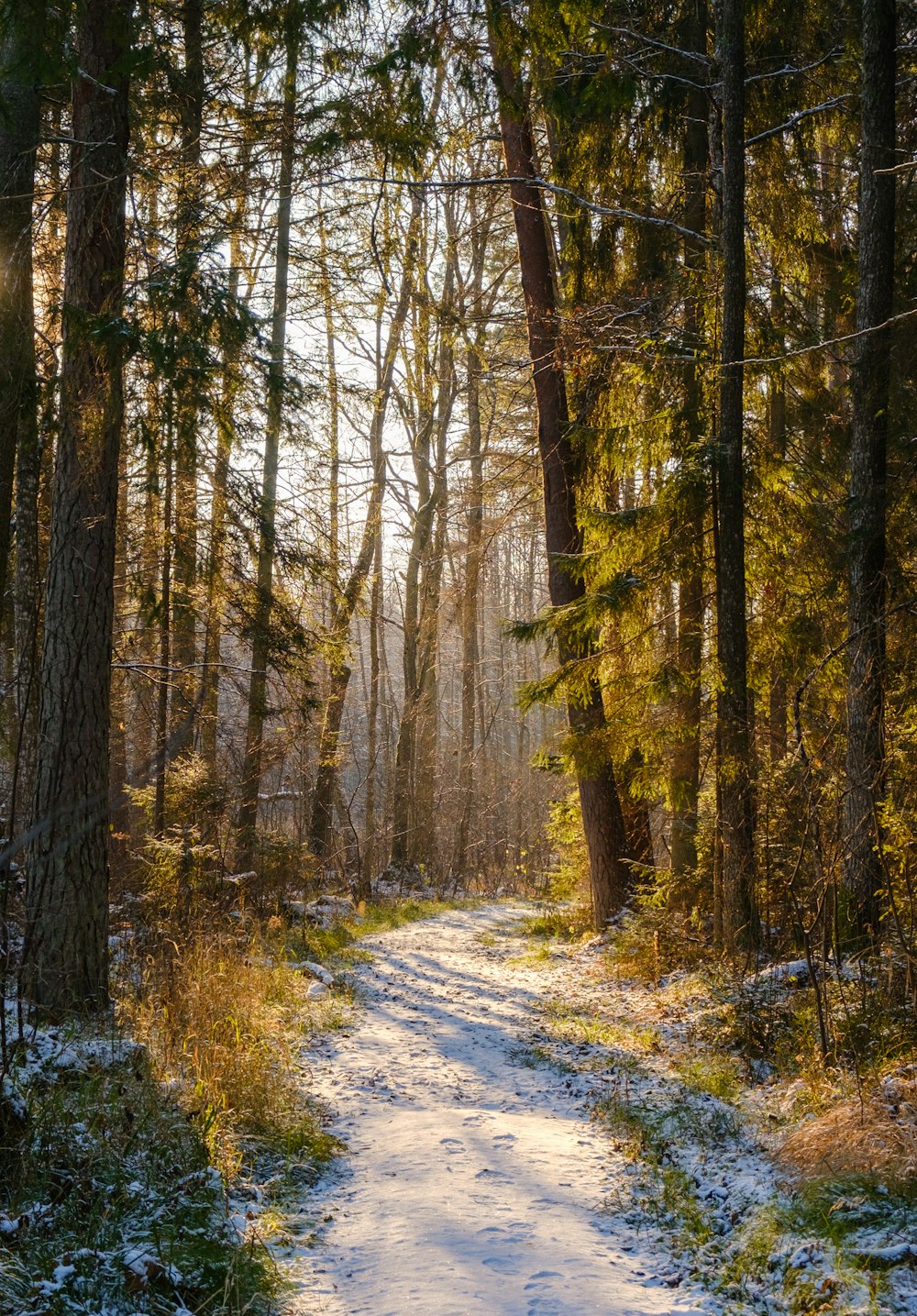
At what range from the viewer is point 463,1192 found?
452cm

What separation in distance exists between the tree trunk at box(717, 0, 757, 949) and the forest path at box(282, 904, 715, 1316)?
7.67 ft

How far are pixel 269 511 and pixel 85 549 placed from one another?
317cm

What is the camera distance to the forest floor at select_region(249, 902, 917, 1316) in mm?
3580

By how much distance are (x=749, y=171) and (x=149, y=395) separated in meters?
6.55

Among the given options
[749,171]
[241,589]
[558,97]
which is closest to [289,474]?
[241,589]

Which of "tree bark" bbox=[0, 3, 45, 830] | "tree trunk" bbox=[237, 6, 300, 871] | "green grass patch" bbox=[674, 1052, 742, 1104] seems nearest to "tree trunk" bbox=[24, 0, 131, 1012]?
"tree bark" bbox=[0, 3, 45, 830]

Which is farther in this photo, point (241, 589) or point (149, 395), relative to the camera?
point (241, 589)

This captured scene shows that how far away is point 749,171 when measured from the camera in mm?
9312

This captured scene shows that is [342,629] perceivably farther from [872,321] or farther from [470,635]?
[470,635]

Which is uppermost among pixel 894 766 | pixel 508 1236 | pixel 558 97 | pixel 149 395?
pixel 558 97

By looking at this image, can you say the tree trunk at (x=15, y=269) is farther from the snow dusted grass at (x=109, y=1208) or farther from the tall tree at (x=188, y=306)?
the snow dusted grass at (x=109, y=1208)

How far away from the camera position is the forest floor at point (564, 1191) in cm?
358

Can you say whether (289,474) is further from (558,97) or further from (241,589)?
(558,97)

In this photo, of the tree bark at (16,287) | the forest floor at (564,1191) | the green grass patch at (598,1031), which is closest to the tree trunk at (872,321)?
the green grass patch at (598,1031)
